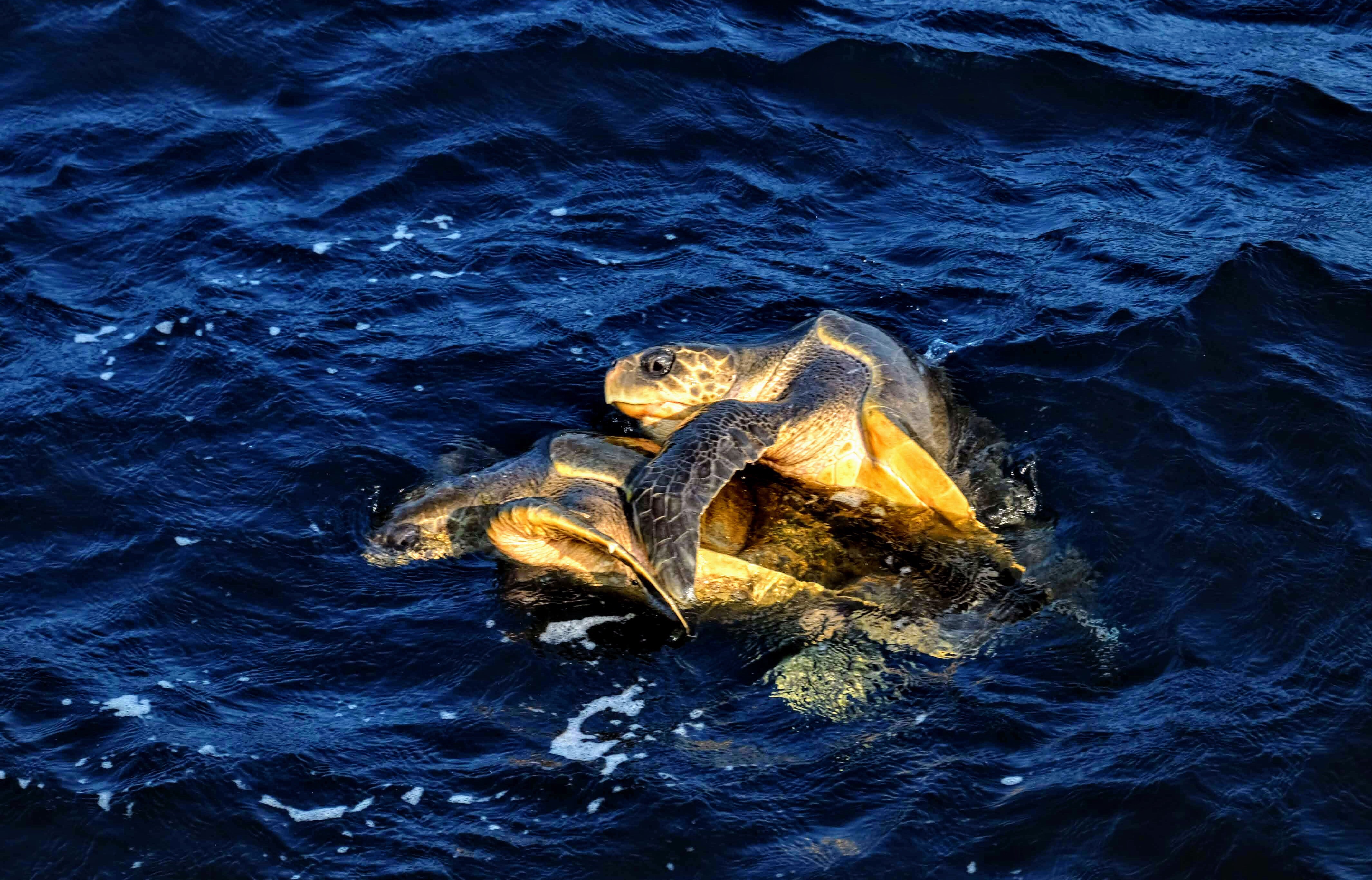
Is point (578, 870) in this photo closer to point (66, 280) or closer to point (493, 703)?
point (493, 703)

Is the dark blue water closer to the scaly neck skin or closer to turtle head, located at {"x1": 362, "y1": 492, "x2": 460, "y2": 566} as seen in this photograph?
turtle head, located at {"x1": 362, "y1": 492, "x2": 460, "y2": 566}

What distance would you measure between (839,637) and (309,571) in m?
2.52

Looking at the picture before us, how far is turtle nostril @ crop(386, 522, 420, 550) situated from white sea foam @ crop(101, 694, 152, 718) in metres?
1.32

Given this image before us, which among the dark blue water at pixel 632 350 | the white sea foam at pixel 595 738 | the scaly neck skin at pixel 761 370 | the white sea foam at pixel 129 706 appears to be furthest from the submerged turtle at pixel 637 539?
the white sea foam at pixel 129 706

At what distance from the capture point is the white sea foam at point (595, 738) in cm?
527

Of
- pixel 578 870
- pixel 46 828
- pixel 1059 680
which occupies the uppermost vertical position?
pixel 1059 680

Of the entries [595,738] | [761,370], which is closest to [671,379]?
[761,370]

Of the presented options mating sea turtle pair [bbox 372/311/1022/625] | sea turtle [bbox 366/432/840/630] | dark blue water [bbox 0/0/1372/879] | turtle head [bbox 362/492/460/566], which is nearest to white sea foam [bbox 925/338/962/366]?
dark blue water [bbox 0/0/1372/879]

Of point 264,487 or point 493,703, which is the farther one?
point 264,487

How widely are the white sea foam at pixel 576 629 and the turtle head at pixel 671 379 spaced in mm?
1503

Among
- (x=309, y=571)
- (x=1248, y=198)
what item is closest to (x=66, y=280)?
(x=309, y=571)

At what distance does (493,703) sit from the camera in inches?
220

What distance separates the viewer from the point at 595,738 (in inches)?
212

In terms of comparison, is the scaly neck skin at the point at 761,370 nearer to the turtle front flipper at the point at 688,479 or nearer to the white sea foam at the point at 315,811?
the turtle front flipper at the point at 688,479
